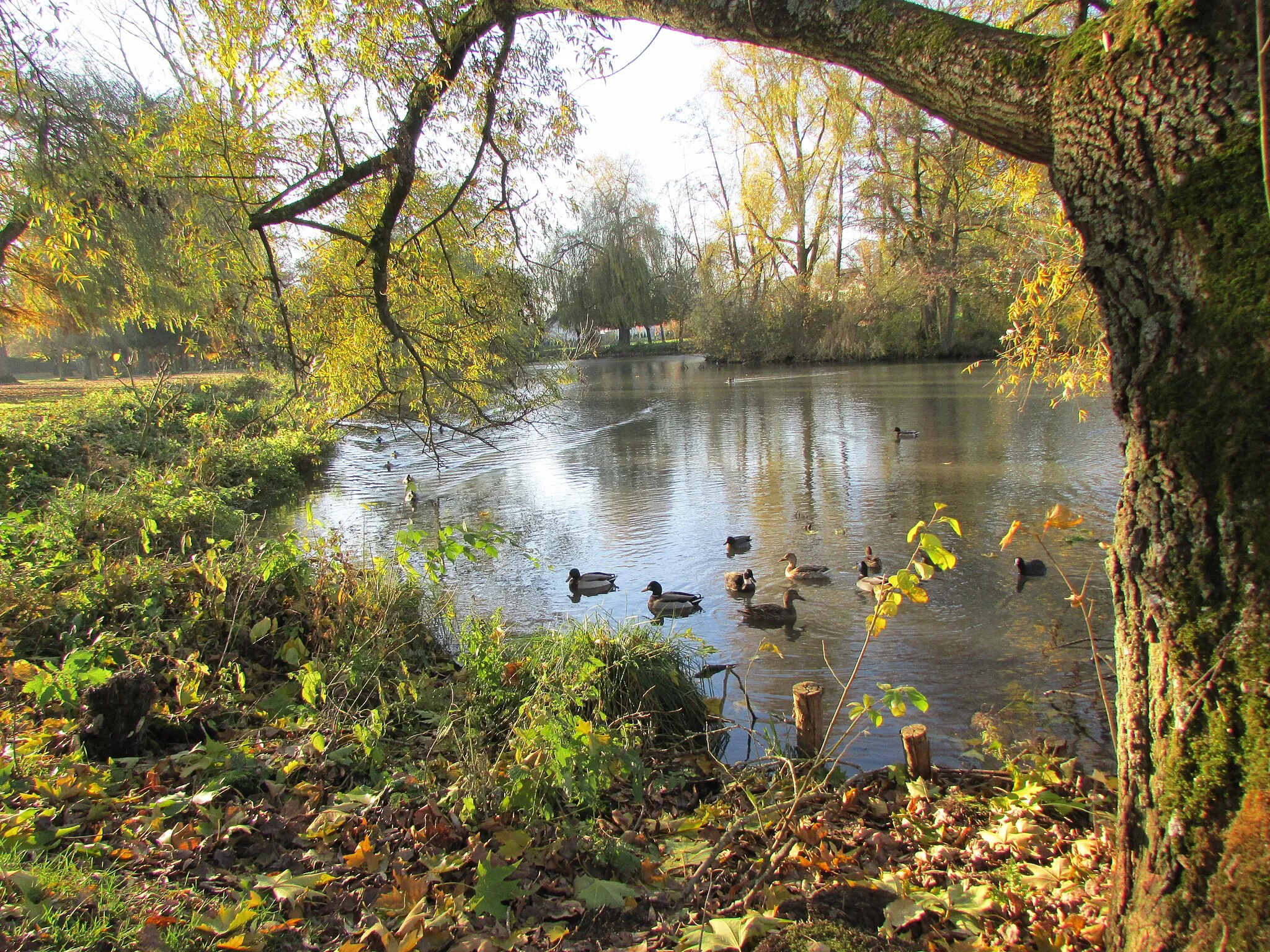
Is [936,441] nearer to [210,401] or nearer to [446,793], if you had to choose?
[446,793]

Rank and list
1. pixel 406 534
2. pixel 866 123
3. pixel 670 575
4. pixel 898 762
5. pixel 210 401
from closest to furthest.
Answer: pixel 406 534, pixel 898 762, pixel 670 575, pixel 210 401, pixel 866 123

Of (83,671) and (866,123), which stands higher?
(866,123)

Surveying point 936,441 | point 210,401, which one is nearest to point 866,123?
point 936,441

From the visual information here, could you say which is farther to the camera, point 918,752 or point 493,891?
point 918,752

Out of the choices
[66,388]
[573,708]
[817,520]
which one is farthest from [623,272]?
[573,708]

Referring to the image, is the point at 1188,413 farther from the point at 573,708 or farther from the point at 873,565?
the point at 873,565

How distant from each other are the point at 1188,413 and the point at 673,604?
660 centimetres

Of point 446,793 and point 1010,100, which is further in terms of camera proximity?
point 446,793

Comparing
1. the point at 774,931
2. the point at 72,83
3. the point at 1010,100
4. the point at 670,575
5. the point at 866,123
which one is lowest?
the point at 670,575

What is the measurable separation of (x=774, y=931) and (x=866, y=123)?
127 feet

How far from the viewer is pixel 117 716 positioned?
370cm

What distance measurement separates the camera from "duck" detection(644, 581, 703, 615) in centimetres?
809

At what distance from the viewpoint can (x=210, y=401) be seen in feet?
62.1

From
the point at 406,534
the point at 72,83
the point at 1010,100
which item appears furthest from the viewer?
the point at 72,83
